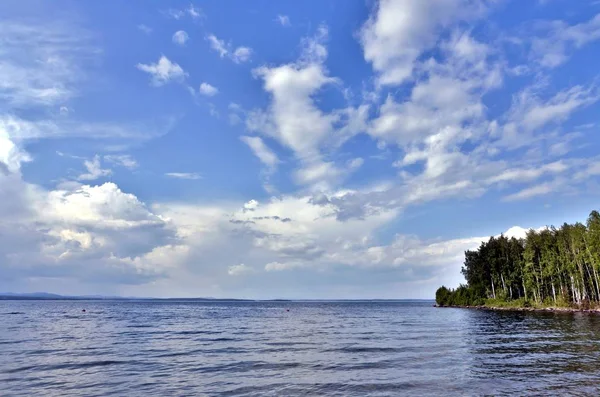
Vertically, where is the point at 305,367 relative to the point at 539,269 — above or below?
below

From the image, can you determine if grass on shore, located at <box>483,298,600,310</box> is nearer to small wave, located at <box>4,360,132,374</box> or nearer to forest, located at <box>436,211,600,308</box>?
forest, located at <box>436,211,600,308</box>

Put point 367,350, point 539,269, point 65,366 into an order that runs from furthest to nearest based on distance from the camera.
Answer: point 539,269 → point 367,350 → point 65,366

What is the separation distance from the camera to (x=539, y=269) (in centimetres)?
11056

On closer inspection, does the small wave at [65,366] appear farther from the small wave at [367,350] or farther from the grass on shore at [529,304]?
the grass on shore at [529,304]

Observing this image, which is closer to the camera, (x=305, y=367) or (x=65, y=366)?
(x=305, y=367)

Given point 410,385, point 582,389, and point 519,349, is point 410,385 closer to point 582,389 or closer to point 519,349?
point 582,389

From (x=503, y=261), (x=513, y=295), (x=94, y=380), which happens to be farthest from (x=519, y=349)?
(x=513, y=295)

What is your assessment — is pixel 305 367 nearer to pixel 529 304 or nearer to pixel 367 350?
pixel 367 350

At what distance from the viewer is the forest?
309 feet

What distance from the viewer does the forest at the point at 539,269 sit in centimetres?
9425

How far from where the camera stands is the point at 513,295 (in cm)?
13450

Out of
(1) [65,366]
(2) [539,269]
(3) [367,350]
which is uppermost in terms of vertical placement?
(2) [539,269]


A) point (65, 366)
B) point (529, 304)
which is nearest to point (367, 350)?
point (65, 366)

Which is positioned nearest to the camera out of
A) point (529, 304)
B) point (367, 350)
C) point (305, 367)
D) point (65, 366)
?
point (305, 367)
